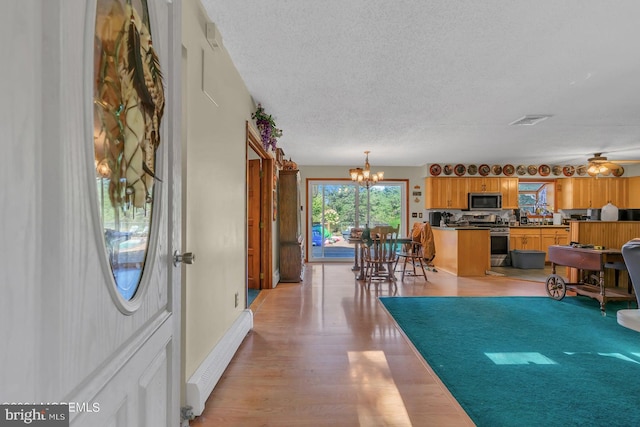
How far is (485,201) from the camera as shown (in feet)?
23.8

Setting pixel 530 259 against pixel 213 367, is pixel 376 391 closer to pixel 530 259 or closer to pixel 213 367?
pixel 213 367

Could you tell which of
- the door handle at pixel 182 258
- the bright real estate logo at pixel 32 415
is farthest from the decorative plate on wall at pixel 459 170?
the bright real estate logo at pixel 32 415

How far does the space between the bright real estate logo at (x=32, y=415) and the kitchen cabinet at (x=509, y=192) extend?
27.5ft

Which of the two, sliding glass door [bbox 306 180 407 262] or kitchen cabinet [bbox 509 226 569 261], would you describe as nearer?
kitchen cabinet [bbox 509 226 569 261]

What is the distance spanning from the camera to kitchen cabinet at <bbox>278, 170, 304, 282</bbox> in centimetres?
524

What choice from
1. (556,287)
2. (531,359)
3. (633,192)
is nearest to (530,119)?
(556,287)

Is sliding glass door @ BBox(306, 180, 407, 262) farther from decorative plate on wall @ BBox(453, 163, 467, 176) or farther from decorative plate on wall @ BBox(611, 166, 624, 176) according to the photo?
decorative plate on wall @ BBox(611, 166, 624, 176)

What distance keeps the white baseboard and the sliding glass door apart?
16.3ft

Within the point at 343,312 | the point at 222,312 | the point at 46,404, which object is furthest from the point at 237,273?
the point at 46,404

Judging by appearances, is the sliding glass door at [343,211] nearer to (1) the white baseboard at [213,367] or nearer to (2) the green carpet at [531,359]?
(2) the green carpet at [531,359]

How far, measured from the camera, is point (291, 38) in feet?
7.41

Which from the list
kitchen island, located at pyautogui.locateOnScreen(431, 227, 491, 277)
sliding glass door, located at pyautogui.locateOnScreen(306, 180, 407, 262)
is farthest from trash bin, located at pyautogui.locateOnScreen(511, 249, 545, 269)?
sliding glass door, located at pyautogui.locateOnScreen(306, 180, 407, 262)

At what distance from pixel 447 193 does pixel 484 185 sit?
914mm


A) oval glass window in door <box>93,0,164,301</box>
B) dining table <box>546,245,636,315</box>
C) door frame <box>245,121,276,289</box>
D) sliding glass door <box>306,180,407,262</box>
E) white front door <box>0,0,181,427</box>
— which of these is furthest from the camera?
sliding glass door <box>306,180,407,262</box>
